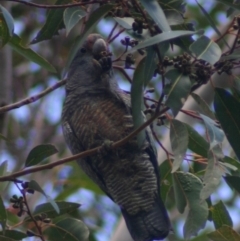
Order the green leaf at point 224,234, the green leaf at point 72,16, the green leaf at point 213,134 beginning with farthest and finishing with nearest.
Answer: the green leaf at point 224,234
the green leaf at point 72,16
the green leaf at point 213,134

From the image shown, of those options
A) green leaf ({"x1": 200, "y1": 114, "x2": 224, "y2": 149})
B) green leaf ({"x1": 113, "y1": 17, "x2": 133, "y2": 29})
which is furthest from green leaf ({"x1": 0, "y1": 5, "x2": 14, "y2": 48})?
green leaf ({"x1": 200, "y1": 114, "x2": 224, "y2": 149})

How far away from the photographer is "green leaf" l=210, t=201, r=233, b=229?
281 centimetres

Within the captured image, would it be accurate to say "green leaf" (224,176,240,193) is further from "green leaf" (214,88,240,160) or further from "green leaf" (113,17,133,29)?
"green leaf" (113,17,133,29)

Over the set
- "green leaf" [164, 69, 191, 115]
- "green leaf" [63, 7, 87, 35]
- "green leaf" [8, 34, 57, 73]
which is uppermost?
"green leaf" [8, 34, 57, 73]

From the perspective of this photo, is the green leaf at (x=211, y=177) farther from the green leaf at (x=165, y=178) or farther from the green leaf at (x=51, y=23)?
the green leaf at (x=51, y=23)

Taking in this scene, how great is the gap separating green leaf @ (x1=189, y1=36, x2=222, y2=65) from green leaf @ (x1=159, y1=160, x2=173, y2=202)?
1009mm

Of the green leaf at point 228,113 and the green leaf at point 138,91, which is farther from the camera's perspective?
the green leaf at point 228,113

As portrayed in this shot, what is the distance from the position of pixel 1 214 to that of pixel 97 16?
0.83 m

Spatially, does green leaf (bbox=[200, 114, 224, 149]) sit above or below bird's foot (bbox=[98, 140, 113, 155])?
below

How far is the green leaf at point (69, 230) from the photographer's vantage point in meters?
2.74

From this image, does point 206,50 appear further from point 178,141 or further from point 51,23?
point 51,23

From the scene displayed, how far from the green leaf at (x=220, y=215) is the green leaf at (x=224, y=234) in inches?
11.7

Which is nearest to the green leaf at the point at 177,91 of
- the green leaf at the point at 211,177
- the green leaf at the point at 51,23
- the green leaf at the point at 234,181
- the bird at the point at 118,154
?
the green leaf at the point at 211,177

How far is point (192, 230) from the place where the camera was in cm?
249
